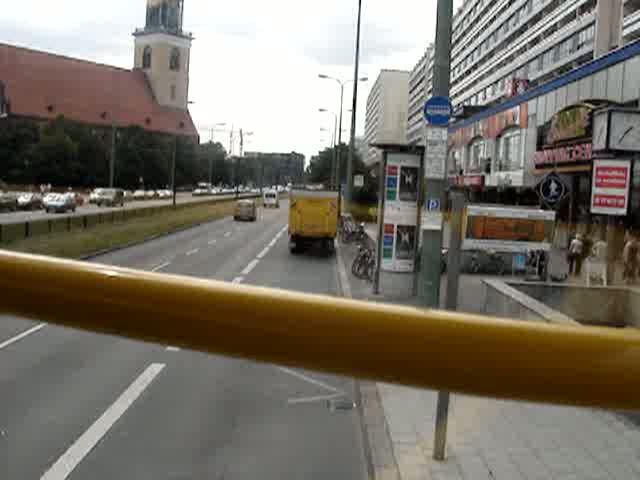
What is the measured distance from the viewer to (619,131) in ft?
51.4

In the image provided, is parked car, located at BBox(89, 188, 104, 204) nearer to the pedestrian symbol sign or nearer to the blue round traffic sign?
the blue round traffic sign

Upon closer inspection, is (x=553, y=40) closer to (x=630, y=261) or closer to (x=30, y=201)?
(x=630, y=261)

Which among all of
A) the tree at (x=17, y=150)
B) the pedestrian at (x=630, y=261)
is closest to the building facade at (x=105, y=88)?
the tree at (x=17, y=150)

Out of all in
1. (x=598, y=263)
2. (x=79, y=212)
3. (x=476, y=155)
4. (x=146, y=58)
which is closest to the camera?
(x=146, y=58)

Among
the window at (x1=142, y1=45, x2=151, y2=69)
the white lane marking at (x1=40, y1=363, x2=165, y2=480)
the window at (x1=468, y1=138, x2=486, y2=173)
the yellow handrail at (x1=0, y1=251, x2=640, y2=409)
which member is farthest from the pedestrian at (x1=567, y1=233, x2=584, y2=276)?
the yellow handrail at (x1=0, y1=251, x2=640, y2=409)

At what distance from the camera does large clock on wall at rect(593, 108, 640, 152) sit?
15469 mm

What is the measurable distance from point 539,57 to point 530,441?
224ft

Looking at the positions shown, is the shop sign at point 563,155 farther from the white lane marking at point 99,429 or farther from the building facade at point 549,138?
the white lane marking at point 99,429

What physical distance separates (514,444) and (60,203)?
112 inches

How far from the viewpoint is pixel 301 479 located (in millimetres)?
3432

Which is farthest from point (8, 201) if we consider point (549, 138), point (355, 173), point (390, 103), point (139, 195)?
point (549, 138)

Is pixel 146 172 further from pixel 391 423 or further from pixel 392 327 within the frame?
pixel 392 327

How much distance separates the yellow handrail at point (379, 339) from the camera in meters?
0.70

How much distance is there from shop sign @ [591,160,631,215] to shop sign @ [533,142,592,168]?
7.72 m
